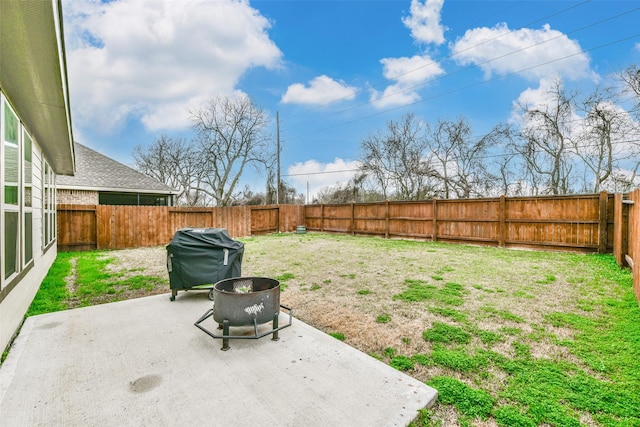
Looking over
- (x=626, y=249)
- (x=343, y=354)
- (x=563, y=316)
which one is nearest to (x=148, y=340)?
(x=343, y=354)

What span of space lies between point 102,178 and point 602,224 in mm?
19071

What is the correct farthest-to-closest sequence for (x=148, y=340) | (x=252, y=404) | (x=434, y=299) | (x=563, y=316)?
(x=434, y=299), (x=563, y=316), (x=148, y=340), (x=252, y=404)

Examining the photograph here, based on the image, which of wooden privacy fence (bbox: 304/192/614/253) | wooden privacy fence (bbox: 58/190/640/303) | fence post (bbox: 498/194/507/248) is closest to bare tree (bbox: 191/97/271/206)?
wooden privacy fence (bbox: 58/190/640/303)

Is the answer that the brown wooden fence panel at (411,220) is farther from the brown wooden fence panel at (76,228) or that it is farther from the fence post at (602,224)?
the brown wooden fence panel at (76,228)

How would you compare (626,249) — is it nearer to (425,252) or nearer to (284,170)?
(425,252)

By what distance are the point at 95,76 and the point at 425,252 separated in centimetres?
1225

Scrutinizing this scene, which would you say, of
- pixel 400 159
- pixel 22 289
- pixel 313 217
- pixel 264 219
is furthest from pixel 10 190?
pixel 400 159

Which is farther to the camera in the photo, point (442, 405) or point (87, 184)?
point (87, 184)

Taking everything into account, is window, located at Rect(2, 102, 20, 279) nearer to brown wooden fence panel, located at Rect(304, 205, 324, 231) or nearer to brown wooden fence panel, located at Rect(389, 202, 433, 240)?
brown wooden fence panel, located at Rect(389, 202, 433, 240)

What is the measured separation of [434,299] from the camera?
4.14 meters

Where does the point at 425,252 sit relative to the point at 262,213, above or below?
below

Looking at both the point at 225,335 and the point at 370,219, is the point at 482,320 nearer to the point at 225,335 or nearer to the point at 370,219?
the point at 225,335

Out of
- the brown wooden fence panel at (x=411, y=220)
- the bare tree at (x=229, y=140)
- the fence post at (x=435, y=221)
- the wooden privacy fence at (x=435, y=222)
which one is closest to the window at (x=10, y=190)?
the wooden privacy fence at (x=435, y=222)

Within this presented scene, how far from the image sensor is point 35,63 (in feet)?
8.75
